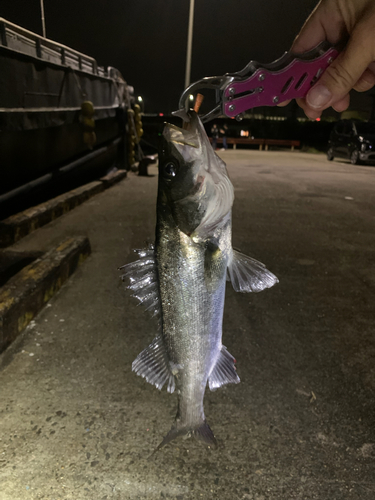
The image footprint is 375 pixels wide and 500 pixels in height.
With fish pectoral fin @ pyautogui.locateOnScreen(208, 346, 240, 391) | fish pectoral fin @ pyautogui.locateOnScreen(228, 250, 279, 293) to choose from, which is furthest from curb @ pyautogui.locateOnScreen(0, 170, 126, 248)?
fish pectoral fin @ pyautogui.locateOnScreen(228, 250, 279, 293)

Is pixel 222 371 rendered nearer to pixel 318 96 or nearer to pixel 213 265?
pixel 213 265

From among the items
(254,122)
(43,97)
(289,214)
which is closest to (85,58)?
(43,97)

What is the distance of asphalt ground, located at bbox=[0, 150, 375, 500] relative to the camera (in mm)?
2328

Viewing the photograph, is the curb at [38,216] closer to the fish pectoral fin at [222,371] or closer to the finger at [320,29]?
the fish pectoral fin at [222,371]

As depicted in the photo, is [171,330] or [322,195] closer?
[171,330]

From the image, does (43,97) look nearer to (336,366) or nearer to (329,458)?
(336,366)

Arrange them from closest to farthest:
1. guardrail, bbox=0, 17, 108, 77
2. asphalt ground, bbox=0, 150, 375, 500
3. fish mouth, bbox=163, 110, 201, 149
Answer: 1. fish mouth, bbox=163, 110, 201, 149
2. asphalt ground, bbox=0, 150, 375, 500
3. guardrail, bbox=0, 17, 108, 77

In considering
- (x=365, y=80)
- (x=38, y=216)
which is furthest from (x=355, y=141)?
(x=365, y=80)

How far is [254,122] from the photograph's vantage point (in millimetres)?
34531

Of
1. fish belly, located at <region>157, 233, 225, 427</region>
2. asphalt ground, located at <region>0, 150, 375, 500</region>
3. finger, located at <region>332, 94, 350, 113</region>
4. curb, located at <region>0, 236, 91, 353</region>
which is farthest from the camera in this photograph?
curb, located at <region>0, 236, 91, 353</region>

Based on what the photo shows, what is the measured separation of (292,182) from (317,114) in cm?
1139

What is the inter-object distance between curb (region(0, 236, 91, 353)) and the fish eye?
2591 mm

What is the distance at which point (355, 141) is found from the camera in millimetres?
17328

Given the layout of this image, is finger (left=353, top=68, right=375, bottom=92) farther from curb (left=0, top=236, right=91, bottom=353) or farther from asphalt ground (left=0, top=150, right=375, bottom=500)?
curb (left=0, top=236, right=91, bottom=353)
